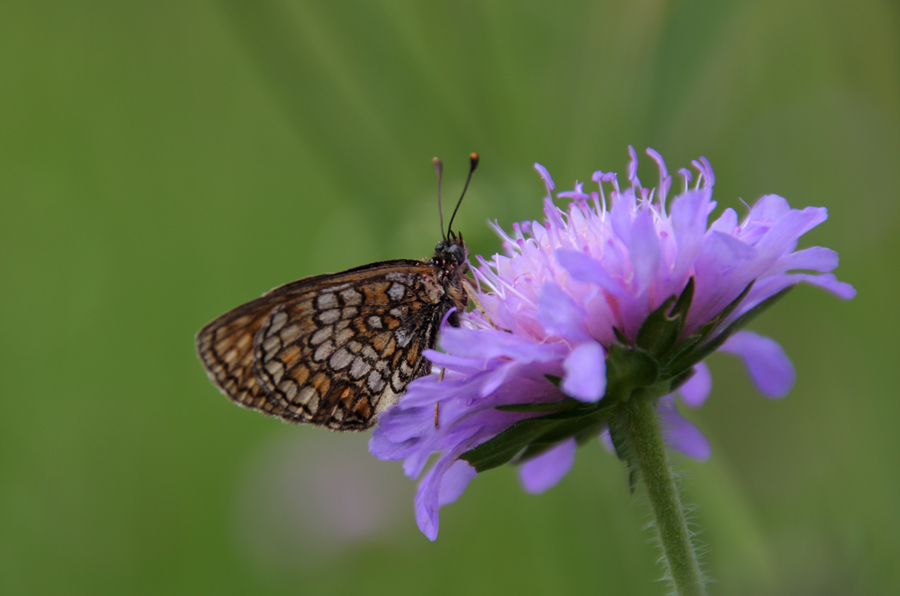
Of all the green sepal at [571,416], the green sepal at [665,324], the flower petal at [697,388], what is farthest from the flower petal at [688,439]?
the green sepal at [665,324]

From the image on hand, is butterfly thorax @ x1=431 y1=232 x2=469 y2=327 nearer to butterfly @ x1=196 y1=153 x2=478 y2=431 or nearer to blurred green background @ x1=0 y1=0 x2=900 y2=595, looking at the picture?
butterfly @ x1=196 y1=153 x2=478 y2=431

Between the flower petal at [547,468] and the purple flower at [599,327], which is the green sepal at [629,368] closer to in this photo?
the purple flower at [599,327]

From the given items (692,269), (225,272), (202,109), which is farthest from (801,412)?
(202,109)

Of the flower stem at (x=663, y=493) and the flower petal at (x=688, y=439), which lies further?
the flower petal at (x=688, y=439)

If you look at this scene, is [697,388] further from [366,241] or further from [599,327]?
[366,241]

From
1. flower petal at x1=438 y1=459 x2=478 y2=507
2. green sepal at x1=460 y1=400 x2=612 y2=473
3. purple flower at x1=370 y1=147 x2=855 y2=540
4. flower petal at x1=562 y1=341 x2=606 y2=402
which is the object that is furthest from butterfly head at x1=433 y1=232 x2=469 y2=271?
flower petal at x1=562 y1=341 x2=606 y2=402

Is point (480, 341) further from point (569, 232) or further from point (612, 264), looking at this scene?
point (569, 232)
